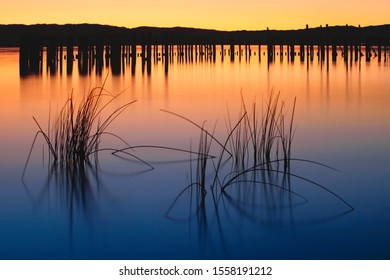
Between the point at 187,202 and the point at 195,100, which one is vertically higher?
the point at 195,100

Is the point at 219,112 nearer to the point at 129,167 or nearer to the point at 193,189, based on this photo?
the point at 129,167

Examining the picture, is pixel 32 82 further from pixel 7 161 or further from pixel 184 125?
pixel 7 161

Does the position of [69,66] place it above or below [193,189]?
above

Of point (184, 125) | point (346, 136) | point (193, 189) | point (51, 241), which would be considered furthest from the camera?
point (184, 125)

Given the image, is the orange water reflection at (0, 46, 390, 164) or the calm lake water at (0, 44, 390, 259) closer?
the calm lake water at (0, 44, 390, 259)

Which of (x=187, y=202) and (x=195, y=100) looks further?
(x=195, y=100)

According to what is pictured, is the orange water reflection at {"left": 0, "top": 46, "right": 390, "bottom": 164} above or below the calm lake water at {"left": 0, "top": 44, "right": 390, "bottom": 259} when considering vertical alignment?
above

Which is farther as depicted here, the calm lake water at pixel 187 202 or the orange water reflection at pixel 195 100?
the orange water reflection at pixel 195 100

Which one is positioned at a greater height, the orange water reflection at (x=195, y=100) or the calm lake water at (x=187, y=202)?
the orange water reflection at (x=195, y=100)

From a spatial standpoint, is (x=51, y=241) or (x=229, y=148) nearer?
(x=51, y=241)

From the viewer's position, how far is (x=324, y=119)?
523 inches

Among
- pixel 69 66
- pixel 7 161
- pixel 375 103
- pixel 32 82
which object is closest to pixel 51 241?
pixel 7 161
